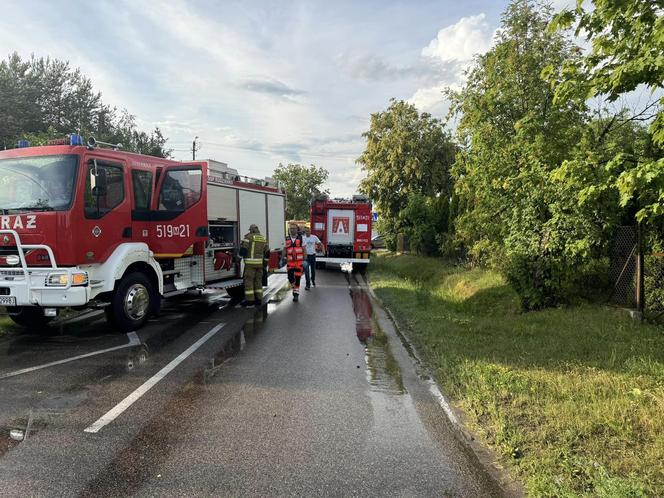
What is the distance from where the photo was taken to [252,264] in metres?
10.4

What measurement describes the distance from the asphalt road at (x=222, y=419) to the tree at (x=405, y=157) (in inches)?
744

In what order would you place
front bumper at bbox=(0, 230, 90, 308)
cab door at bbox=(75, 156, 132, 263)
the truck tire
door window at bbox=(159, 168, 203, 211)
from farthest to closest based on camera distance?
door window at bbox=(159, 168, 203, 211) < the truck tire < cab door at bbox=(75, 156, 132, 263) < front bumper at bbox=(0, 230, 90, 308)

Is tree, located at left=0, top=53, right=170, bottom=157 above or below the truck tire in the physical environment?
above

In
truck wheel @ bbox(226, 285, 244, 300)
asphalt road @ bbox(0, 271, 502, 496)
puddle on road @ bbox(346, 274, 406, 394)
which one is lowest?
puddle on road @ bbox(346, 274, 406, 394)

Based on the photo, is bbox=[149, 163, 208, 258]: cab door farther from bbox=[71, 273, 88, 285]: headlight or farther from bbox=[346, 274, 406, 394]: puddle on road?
bbox=[346, 274, 406, 394]: puddle on road

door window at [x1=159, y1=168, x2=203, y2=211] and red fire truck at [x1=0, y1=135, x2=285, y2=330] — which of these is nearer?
red fire truck at [x1=0, y1=135, x2=285, y2=330]

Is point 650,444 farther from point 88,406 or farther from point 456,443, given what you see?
point 88,406

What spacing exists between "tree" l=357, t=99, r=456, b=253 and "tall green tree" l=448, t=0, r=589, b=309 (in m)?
15.3

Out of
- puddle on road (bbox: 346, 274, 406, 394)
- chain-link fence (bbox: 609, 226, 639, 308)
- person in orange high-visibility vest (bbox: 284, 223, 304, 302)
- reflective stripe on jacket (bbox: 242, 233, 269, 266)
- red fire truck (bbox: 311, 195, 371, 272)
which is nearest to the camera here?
puddle on road (bbox: 346, 274, 406, 394)

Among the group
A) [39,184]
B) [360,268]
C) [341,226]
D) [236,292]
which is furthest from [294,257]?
[360,268]

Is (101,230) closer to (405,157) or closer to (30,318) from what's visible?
A: (30,318)

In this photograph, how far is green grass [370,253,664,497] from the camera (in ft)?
10.8

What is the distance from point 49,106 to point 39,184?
3390 cm

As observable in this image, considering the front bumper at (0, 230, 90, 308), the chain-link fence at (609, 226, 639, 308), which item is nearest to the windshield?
the front bumper at (0, 230, 90, 308)
